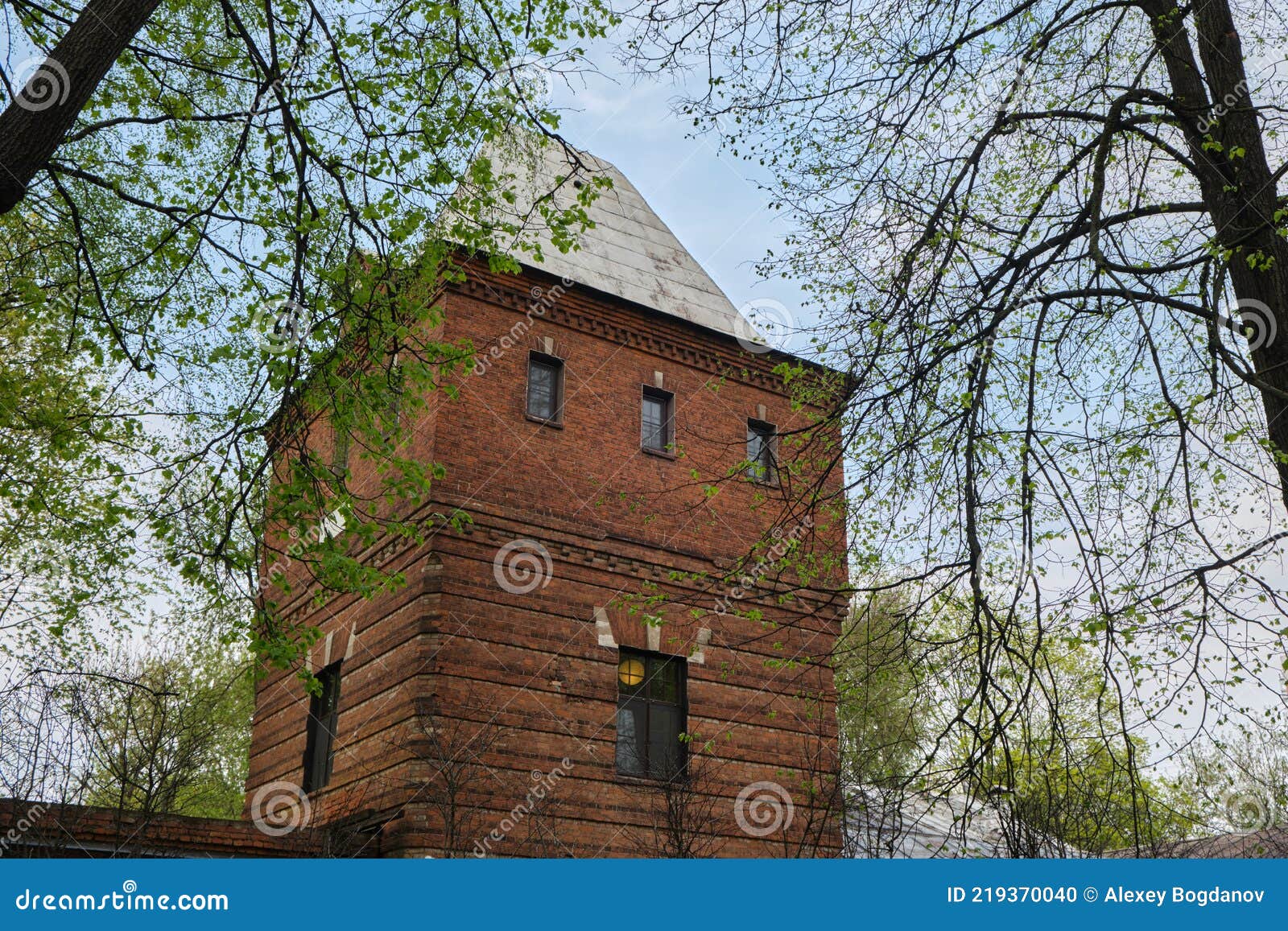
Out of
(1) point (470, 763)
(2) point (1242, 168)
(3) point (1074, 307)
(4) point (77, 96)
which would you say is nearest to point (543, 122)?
(4) point (77, 96)

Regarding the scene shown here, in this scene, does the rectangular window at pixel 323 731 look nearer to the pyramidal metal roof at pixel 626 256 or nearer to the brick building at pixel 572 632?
the brick building at pixel 572 632

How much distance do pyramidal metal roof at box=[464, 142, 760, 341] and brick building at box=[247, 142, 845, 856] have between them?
115 millimetres

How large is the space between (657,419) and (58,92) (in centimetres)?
1140

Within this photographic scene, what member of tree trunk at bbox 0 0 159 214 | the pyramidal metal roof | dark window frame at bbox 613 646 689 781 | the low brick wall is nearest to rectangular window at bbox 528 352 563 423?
the pyramidal metal roof

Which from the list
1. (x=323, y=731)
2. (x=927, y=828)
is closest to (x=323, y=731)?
(x=323, y=731)

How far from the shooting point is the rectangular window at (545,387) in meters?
16.4

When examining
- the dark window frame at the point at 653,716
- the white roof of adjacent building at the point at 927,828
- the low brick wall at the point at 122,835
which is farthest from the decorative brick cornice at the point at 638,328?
the low brick wall at the point at 122,835

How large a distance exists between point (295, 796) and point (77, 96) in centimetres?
1191

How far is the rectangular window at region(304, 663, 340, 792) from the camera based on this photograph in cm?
1603

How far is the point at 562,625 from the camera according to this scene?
1527 centimetres

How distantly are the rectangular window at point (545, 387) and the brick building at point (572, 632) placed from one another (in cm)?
4

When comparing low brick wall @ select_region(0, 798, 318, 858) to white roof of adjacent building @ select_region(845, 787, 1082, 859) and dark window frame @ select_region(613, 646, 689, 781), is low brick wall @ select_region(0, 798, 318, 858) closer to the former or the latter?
dark window frame @ select_region(613, 646, 689, 781)

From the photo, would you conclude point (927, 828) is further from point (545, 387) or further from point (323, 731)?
point (323, 731)

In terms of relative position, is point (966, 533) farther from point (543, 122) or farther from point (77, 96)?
point (77, 96)
